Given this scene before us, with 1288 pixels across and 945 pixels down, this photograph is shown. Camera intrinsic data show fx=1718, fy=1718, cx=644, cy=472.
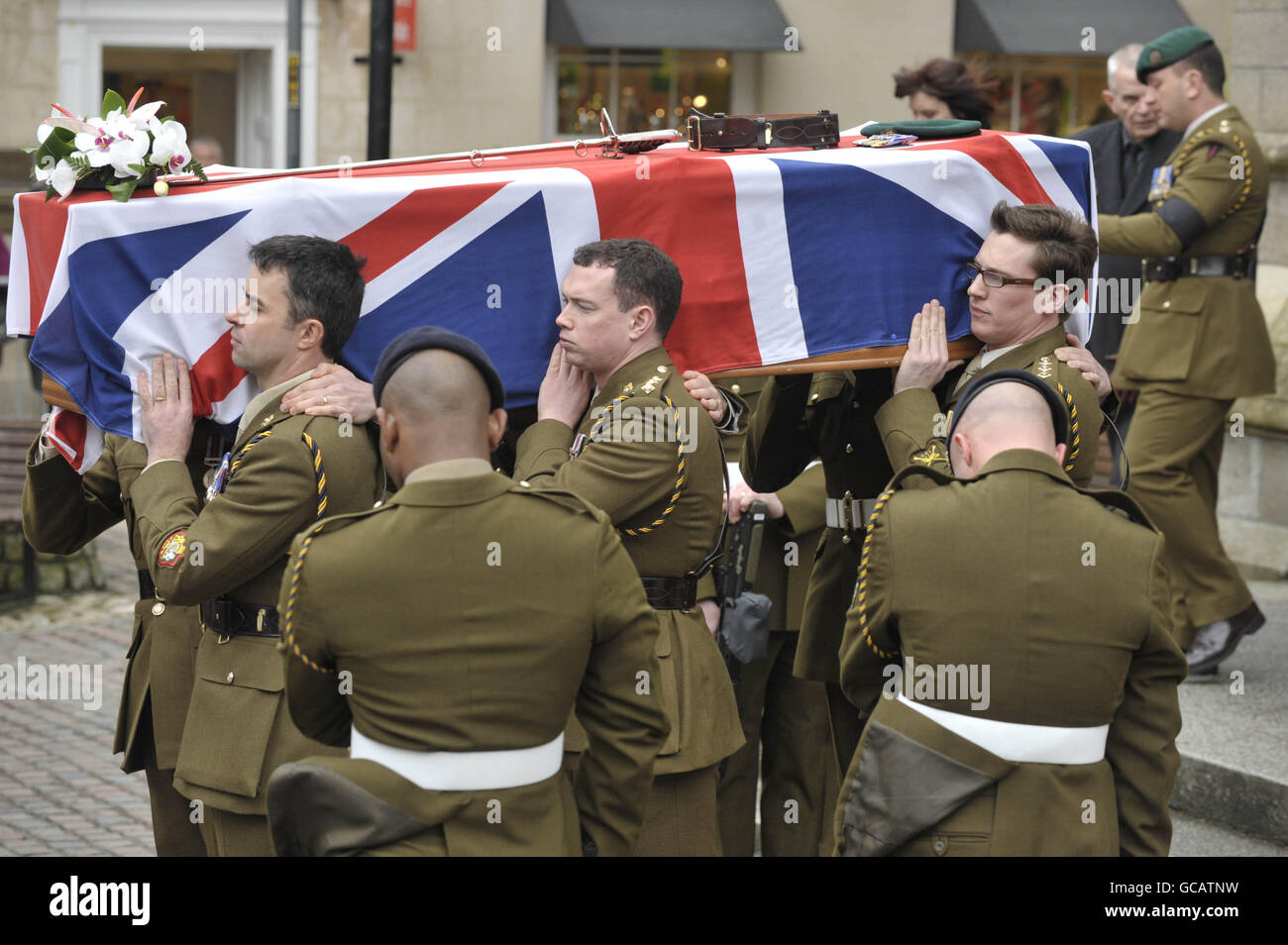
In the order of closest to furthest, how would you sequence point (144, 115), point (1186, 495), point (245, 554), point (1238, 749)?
1. point (245, 554)
2. point (144, 115)
3. point (1238, 749)
4. point (1186, 495)

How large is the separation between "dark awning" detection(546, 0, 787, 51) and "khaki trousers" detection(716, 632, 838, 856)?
9.25 metres

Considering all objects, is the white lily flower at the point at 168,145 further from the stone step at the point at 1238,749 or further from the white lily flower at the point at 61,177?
the stone step at the point at 1238,749

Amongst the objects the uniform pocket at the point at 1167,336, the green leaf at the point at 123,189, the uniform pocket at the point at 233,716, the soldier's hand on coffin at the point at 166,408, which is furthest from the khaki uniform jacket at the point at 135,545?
the uniform pocket at the point at 1167,336

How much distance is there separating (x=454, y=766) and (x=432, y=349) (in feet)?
2.31

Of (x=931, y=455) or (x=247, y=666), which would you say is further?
(x=931, y=455)

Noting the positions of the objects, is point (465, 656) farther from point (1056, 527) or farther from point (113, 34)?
point (113, 34)

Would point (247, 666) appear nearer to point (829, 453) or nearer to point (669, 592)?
point (669, 592)

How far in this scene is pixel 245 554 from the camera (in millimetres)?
3439

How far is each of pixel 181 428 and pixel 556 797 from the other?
1260 mm

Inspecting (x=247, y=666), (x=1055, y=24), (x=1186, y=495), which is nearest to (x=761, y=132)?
(x=247, y=666)

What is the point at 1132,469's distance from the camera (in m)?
6.20

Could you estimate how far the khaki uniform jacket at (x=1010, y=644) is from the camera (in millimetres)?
3068

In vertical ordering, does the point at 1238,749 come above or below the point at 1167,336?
below

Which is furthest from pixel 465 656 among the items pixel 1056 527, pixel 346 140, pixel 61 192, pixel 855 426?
pixel 346 140
